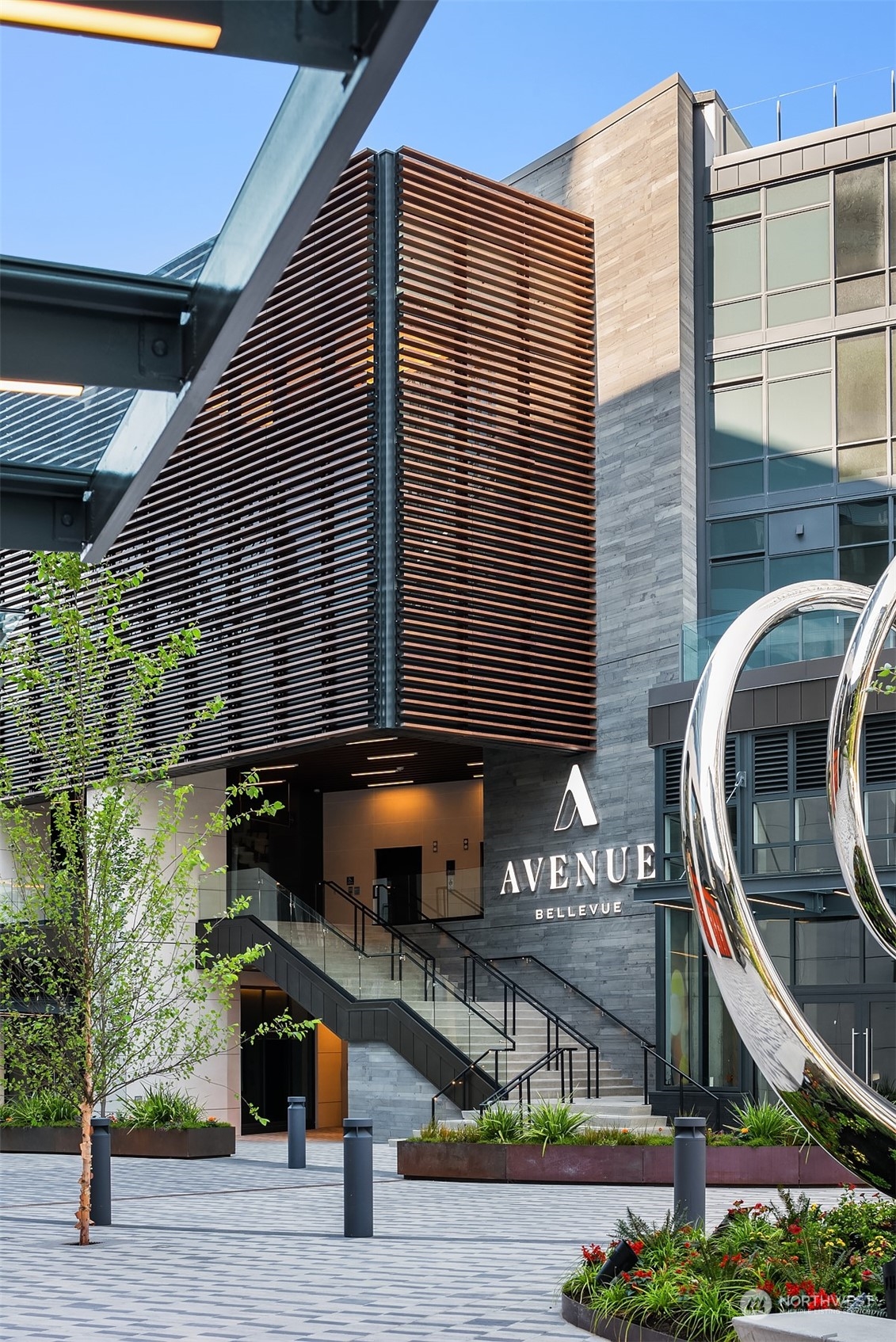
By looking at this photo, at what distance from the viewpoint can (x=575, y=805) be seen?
2741cm

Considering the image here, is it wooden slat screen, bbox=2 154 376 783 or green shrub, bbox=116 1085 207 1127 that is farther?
wooden slat screen, bbox=2 154 376 783

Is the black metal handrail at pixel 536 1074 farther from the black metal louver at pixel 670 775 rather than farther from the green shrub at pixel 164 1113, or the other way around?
the green shrub at pixel 164 1113

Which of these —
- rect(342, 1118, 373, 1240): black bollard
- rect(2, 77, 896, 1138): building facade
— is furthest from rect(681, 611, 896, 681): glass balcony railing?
rect(342, 1118, 373, 1240): black bollard

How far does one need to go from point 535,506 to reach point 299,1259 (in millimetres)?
17263

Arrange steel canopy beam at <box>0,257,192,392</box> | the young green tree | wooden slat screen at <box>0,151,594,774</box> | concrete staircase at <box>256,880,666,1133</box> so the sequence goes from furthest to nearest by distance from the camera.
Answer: wooden slat screen at <box>0,151,594,774</box> < concrete staircase at <box>256,880,666,1133</box> < the young green tree < steel canopy beam at <box>0,257,192,392</box>

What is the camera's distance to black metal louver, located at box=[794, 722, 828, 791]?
22031 millimetres

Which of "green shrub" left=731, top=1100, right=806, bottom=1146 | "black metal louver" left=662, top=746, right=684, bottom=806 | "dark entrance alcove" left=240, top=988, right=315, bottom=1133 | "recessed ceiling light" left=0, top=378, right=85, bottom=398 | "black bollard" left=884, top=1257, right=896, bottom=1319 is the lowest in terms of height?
"dark entrance alcove" left=240, top=988, right=315, bottom=1133

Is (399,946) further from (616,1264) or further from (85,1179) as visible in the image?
(616,1264)

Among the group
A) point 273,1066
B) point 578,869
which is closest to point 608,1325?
point 578,869

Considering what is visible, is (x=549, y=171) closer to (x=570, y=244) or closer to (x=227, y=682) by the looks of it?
(x=570, y=244)

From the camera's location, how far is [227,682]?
94.1 feet

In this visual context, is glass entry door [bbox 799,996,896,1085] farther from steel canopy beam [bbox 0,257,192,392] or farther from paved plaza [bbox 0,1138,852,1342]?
steel canopy beam [bbox 0,257,192,392]

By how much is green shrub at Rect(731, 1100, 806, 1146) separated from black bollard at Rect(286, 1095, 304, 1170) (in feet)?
19.8

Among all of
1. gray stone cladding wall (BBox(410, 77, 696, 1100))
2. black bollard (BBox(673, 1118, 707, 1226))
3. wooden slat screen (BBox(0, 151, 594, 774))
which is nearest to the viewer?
black bollard (BBox(673, 1118, 707, 1226))
